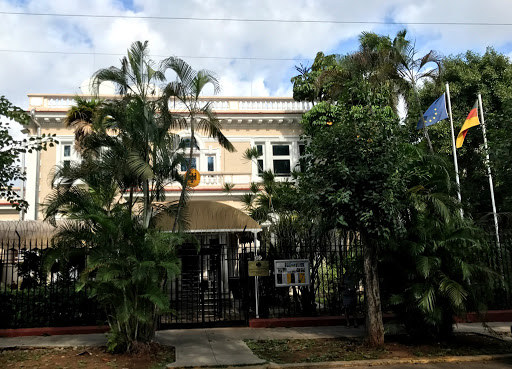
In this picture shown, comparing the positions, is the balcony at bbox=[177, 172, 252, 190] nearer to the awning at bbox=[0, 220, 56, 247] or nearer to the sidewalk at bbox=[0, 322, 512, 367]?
the awning at bbox=[0, 220, 56, 247]

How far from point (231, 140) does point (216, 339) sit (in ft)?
45.3

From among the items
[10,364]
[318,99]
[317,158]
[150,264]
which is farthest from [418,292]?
[318,99]

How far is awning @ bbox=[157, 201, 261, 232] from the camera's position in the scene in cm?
1417

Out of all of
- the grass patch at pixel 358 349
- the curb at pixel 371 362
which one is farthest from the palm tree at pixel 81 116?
the curb at pixel 371 362

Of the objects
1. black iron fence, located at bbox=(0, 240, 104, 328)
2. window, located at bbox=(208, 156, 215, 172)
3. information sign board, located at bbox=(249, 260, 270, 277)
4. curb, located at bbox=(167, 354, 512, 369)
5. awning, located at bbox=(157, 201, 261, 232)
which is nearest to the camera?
curb, located at bbox=(167, 354, 512, 369)

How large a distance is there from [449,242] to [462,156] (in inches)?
577

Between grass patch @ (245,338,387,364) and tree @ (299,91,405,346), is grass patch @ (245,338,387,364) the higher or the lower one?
the lower one

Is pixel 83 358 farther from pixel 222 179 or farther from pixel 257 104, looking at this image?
pixel 257 104

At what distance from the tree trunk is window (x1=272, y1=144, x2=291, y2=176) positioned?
14.2 metres

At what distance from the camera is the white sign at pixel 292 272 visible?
11.6 metres

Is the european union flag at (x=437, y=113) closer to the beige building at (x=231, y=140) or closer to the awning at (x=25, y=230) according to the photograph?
the beige building at (x=231, y=140)

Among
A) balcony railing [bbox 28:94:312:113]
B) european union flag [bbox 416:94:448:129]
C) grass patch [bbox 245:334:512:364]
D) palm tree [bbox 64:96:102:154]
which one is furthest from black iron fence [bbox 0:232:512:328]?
balcony railing [bbox 28:94:312:113]

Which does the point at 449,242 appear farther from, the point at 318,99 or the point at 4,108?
the point at 318,99

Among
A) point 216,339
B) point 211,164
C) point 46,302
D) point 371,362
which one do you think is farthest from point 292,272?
point 211,164
